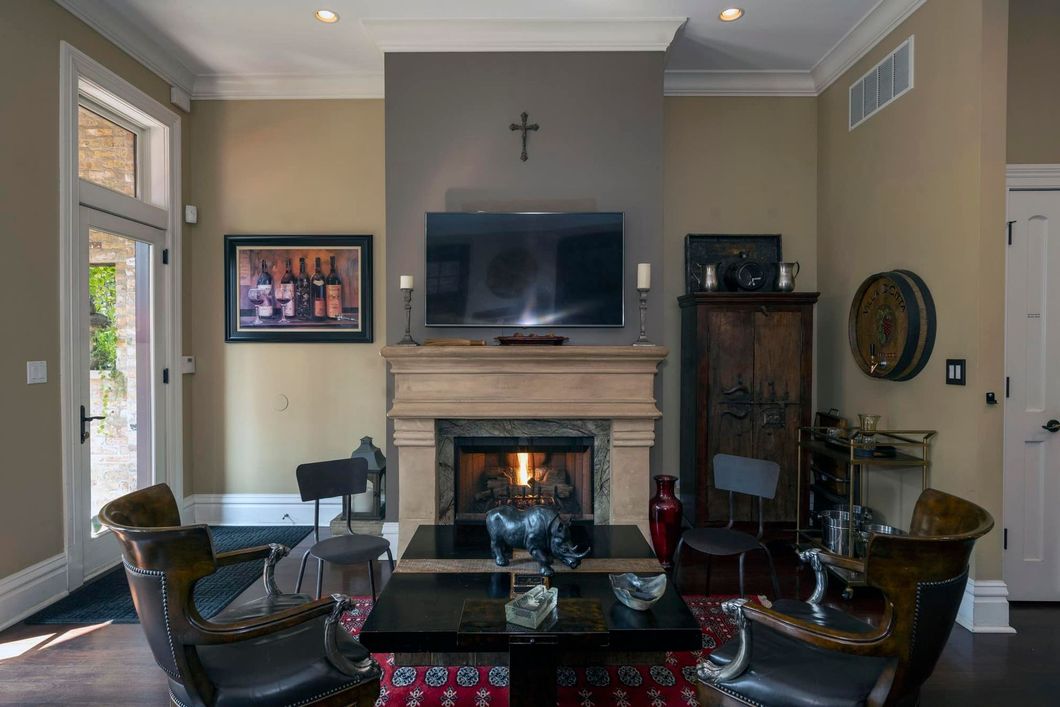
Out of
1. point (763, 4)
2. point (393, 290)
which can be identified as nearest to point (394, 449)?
point (393, 290)

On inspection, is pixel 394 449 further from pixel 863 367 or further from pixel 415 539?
pixel 863 367

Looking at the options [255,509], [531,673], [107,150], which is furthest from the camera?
[255,509]

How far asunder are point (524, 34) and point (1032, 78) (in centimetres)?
280

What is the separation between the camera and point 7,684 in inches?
91.4

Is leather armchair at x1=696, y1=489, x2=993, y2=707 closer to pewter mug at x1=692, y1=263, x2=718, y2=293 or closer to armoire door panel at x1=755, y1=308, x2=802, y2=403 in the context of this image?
armoire door panel at x1=755, y1=308, x2=802, y2=403

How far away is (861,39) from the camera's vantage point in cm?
363

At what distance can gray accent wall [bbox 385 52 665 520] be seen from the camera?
3.72 metres

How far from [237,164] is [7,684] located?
3.44 metres

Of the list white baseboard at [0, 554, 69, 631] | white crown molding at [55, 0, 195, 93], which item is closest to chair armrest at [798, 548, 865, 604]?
white baseboard at [0, 554, 69, 631]

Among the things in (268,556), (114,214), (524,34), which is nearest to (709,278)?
(524,34)

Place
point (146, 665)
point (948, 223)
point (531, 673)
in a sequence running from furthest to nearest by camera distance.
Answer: point (948, 223) < point (146, 665) < point (531, 673)

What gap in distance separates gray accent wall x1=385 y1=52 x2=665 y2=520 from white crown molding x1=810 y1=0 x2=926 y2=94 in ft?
4.11

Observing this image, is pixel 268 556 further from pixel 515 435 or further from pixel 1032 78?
pixel 1032 78

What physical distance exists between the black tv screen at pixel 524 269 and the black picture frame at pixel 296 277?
2.81ft
